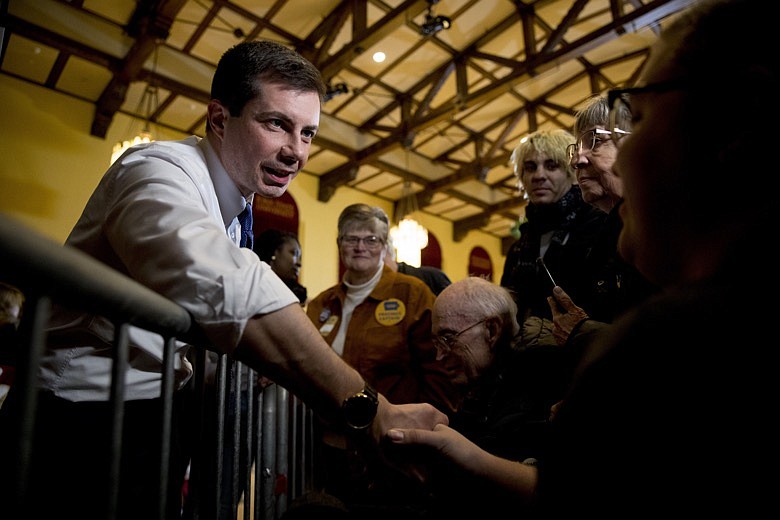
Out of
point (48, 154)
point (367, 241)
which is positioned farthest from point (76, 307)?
point (48, 154)

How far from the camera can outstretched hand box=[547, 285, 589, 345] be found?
1592mm

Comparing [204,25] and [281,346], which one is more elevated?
[204,25]

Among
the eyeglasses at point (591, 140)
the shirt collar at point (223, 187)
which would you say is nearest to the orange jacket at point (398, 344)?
the eyeglasses at point (591, 140)

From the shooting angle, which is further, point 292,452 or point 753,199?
point 292,452

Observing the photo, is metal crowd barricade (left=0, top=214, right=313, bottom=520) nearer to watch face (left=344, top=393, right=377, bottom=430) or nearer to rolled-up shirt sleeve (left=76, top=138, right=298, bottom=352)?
rolled-up shirt sleeve (left=76, top=138, right=298, bottom=352)

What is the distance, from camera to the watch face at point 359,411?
39.0 inches

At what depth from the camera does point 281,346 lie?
887 mm

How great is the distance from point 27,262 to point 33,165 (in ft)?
27.2

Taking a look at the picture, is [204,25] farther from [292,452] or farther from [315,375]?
[315,375]

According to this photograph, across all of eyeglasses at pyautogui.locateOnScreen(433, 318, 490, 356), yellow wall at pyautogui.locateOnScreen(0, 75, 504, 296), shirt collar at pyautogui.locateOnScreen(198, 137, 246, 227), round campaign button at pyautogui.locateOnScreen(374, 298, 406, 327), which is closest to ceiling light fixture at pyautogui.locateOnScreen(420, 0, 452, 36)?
round campaign button at pyautogui.locateOnScreen(374, 298, 406, 327)

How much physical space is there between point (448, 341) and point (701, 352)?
61.3 inches

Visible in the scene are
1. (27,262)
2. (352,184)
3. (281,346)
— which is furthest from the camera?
(352,184)

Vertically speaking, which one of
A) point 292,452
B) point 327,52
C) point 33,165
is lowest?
point 292,452

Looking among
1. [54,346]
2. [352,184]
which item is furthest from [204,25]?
[54,346]
